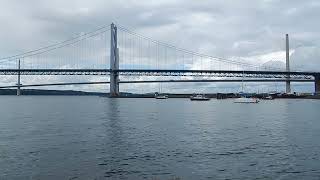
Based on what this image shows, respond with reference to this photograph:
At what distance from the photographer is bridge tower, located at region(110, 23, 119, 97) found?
117062 millimetres

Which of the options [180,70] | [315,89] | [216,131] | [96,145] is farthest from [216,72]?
[96,145]

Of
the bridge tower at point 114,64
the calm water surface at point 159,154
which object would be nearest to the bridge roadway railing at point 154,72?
the bridge tower at point 114,64

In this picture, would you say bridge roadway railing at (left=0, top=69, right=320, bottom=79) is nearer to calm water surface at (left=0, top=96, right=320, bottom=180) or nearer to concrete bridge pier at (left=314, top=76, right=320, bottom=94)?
concrete bridge pier at (left=314, top=76, right=320, bottom=94)

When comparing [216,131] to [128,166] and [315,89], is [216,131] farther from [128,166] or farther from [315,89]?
[315,89]

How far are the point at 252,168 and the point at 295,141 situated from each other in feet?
27.7

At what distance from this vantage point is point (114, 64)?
119m

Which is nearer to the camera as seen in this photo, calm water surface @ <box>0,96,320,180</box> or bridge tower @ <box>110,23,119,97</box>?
calm water surface @ <box>0,96,320,180</box>

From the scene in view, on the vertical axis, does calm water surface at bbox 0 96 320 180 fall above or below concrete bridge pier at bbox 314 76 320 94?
below

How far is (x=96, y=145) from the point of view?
22.5 meters

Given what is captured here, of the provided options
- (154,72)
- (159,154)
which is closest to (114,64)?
(154,72)

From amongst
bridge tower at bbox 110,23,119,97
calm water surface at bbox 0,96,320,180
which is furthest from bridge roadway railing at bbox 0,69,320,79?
calm water surface at bbox 0,96,320,180

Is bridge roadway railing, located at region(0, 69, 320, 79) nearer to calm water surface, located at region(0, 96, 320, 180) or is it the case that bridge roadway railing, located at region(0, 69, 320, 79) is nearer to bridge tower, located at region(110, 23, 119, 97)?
bridge tower, located at region(110, 23, 119, 97)

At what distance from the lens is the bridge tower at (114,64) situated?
117062mm

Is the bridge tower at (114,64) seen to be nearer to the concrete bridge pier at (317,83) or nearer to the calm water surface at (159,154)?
the concrete bridge pier at (317,83)
